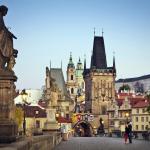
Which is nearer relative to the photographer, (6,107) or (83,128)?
(6,107)

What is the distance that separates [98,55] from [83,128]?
23.8 m

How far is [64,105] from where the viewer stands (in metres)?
160

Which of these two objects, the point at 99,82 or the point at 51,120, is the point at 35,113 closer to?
the point at 99,82

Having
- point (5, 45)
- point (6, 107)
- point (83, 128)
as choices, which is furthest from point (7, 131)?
point (83, 128)

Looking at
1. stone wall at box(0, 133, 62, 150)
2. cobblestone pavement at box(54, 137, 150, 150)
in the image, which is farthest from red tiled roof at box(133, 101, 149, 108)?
stone wall at box(0, 133, 62, 150)

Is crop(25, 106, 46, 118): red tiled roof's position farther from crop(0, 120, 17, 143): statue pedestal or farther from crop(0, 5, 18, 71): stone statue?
crop(0, 120, 17, 143): statue pedestal

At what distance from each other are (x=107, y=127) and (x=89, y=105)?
19.1 metres

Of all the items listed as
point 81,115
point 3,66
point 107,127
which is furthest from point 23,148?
point 81,115

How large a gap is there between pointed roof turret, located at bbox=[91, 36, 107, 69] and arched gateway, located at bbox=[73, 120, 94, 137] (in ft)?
64.1

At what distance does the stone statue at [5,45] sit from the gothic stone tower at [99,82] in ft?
443

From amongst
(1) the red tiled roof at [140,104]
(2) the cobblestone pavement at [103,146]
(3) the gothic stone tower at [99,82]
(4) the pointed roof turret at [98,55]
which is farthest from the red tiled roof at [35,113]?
(2) the cobblestone pavement at [103,146]

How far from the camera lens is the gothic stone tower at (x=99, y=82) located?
15638cm

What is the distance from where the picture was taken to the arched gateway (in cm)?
14988

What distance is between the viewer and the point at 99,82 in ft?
524
